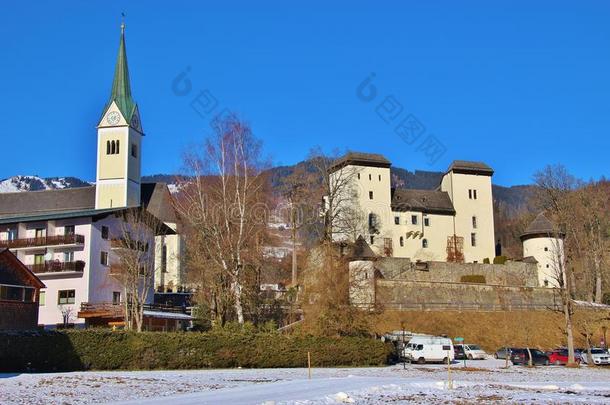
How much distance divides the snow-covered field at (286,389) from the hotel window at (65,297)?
21.5 metres

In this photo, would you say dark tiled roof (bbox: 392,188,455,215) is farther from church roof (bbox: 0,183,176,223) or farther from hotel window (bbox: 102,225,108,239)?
hotel window (bbox: 102,225,108,239)

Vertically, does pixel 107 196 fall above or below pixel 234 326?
above

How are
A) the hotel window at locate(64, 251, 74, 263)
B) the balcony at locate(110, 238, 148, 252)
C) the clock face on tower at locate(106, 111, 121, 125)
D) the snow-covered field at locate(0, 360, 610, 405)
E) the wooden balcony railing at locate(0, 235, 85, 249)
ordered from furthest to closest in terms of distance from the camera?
1. the clock face on tower at locate(106, 111, 121, 125)
2. the hotel window at locate(64, 251, 74, 263)
3. the wooden balcony railing at locate(0, 235, 85, 249)
4. the balcony at locate(110, 238, 148, 252)
5. the snow-covered field at locate(0, 360, 610, 405)

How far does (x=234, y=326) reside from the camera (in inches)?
1738

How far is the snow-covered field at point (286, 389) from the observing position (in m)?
23.5

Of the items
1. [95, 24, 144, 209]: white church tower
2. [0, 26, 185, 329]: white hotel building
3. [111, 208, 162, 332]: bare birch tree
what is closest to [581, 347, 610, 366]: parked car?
[0, 26, 185, 329]: white hotel building

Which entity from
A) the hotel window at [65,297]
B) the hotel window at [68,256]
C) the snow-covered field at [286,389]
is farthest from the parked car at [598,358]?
the hotel window at [68,256]

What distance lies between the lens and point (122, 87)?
91.1m

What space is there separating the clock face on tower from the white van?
5206 cm

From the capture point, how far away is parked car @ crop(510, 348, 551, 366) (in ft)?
159

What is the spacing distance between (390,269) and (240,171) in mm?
32593

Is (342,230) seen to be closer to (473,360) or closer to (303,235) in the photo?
(303,235)

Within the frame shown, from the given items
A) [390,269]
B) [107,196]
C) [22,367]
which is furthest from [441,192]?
[22,367]

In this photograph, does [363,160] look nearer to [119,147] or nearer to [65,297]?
[119,147]
